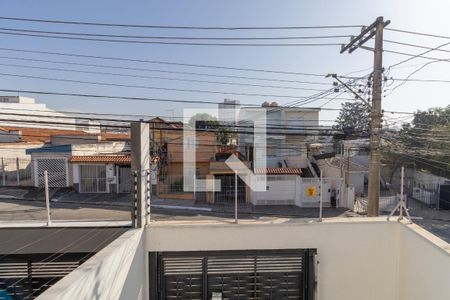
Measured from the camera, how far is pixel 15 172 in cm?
1656

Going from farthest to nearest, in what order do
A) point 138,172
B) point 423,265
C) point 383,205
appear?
point 383,205 < point 138,172 < point 423,265

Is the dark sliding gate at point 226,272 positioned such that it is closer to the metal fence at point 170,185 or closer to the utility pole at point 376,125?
the utility pole at point 376,125

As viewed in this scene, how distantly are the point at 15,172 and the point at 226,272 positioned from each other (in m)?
→ 17.2

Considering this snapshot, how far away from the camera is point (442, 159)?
16.4 m

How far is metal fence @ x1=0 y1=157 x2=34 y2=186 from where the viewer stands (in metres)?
15.9

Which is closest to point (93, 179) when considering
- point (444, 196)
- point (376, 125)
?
point (376, 125)

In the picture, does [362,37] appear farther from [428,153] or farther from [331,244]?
[428,153]

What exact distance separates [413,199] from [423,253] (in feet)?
41.0

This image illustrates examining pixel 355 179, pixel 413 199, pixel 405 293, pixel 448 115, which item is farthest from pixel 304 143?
pixel 405 293

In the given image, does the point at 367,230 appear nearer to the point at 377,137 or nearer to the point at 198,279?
the point at 198,279

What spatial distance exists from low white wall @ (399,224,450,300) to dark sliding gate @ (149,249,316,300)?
4.24 feet

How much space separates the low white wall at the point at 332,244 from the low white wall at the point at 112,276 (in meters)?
0.57

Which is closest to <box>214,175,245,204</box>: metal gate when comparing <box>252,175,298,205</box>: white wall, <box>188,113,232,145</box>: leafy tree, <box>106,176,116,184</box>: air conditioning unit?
<box>252,175,298,205</box>: white wall

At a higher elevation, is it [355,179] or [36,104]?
[36,104]
